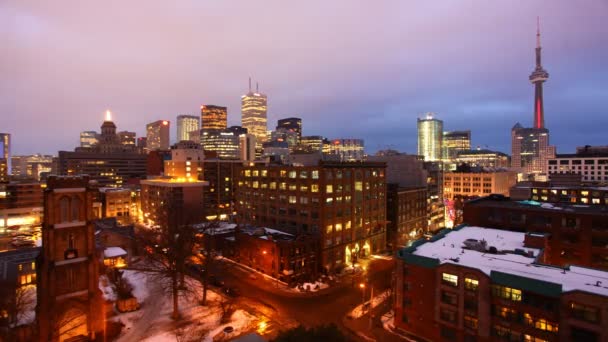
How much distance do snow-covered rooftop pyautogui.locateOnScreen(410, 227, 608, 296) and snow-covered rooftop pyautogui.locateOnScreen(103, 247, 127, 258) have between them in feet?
179

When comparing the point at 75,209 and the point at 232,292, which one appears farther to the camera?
the point at 232,292

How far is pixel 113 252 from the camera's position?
64.7 m

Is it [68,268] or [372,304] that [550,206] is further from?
[68,268]

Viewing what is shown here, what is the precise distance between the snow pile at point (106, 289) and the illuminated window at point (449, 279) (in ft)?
149

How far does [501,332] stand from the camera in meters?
35.8

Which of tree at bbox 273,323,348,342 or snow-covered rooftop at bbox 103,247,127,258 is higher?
tree at bbox 273,323,348,342

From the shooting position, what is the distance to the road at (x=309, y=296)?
46344mm

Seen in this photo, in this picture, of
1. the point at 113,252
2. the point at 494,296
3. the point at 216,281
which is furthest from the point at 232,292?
the point at 494,296

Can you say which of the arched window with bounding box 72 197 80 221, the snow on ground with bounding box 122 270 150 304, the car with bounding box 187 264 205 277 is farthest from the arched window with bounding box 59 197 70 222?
the car with bounding box 187 264 205 277

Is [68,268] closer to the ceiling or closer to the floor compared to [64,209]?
closer to the floor

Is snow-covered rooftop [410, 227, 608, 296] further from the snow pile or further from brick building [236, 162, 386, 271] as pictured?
the snow pile

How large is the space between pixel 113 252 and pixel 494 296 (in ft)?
213

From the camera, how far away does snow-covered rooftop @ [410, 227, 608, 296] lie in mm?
34125

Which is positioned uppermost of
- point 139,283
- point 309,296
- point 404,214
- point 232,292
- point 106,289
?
point 404,214
